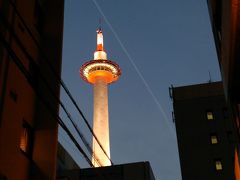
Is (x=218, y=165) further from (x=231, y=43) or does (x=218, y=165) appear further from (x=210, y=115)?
(x=231, y=43)

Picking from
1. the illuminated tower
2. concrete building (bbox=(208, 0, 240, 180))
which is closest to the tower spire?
the illuminated tower

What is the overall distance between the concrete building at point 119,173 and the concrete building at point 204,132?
16.9 ft

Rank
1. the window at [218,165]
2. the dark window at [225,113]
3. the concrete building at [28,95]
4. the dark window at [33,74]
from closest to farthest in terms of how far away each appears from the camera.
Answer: the concrete building at [28,95] → the dark window at [33,74] → the window at [218,165] → the dark window at [225,113]

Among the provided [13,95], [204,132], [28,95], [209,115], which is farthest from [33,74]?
[209,115]

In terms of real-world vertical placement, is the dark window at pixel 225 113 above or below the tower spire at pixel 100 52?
below

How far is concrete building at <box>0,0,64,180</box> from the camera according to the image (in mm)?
17656

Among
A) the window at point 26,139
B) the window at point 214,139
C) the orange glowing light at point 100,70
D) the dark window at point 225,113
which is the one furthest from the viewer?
the orange glowing light at point 100,70

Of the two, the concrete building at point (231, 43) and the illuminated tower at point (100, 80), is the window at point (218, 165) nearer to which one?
the concrete building at point (231, 43)

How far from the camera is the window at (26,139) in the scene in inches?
777

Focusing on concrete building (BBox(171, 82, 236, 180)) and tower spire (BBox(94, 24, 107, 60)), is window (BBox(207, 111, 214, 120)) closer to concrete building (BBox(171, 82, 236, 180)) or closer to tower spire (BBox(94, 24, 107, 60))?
concrete building (BBox(171, 82, 236, 180))

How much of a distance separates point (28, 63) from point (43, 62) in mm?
1484

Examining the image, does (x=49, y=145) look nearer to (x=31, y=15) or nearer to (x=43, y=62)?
(x=43, y=62)

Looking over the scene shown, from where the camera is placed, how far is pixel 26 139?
66.5 ft

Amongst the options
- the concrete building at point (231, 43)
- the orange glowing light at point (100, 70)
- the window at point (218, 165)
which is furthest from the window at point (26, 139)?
the orange glowing light at point (100, 70)
